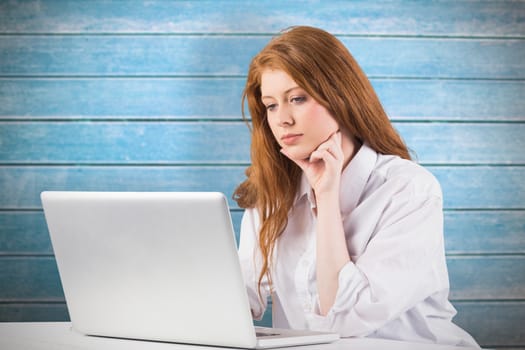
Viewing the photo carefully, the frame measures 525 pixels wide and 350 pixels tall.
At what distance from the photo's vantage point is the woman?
1.31 metres

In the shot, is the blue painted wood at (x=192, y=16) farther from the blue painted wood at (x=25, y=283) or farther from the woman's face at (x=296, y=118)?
the blue painted wood at (x=25, y=283)

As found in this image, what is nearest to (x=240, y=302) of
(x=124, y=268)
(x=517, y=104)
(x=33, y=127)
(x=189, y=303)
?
(x=189, y=303)

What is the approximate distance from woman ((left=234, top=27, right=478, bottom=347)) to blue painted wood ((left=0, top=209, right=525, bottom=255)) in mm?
404

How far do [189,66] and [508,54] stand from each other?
978 millimetres

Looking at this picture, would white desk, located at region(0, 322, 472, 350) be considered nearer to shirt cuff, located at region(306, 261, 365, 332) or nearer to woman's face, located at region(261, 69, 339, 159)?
shirt cuff, located at region(306, 261, 365, 332)

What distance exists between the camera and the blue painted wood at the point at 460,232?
1981 mm

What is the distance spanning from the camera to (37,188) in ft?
6.49

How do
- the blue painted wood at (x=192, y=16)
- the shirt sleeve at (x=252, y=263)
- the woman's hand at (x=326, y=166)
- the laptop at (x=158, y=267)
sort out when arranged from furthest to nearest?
the blue painted wood at (x=192, y=16)
the shirt sleeve at (x=252, y=263)
the woman's hand at (x=326, y=166)
the laptop at (x=158, y=267)

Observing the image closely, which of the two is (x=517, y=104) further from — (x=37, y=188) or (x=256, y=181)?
(x=37, y=188)

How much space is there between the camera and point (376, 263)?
1.31 m

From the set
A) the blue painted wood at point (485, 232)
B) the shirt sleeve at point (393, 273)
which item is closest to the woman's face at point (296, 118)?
the shirt sleeve at point (393, 273)

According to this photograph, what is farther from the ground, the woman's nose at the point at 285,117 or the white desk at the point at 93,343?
the woman's nose at the point at 285,117

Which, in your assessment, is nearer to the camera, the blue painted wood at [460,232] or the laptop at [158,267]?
the laptop at [158,267]

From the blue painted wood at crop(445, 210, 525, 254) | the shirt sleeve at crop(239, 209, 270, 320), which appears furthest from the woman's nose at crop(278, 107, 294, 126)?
the blue painted wood at crop(445, 210, 525, 254)
